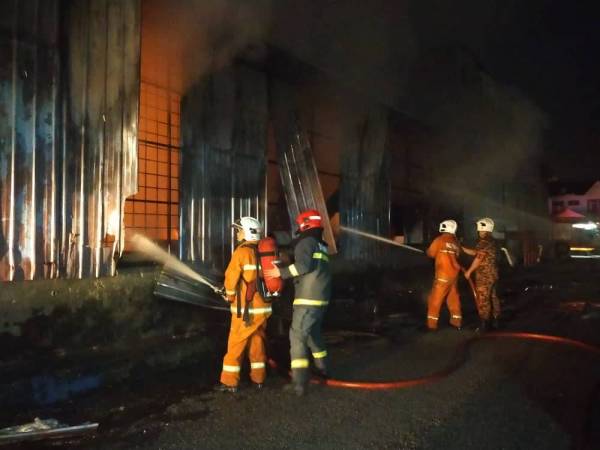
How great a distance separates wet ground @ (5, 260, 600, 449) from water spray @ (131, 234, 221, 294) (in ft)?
4.45

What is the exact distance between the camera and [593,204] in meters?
44.9

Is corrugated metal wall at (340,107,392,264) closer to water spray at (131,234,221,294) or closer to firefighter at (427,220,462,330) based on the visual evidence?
firefighter at (427,220,462,330)

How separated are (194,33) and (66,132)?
2.41 metres

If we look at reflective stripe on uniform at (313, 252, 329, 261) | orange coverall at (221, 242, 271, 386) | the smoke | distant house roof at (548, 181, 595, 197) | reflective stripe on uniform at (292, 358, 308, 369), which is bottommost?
reflective stripe on uniform at (292, 358, 308, 369)

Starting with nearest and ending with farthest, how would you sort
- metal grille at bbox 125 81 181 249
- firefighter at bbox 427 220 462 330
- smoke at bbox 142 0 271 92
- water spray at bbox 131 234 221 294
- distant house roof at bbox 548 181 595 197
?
water spray at bbox 131 234 221 294 → smoke at bbox 142 0 271 92 → metal grille at bbox 125 81 181 249 → firefighter at bbox 427 220 462 330 → distant house roof at bbox 548 181 595 197

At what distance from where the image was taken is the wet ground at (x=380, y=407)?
11.2 feet

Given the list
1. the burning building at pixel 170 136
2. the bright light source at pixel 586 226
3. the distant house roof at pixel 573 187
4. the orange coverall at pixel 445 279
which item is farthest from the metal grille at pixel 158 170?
the distant house roof at pixel 573 187

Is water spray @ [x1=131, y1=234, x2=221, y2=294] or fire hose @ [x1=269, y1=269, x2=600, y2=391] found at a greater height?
water spray @ [x1=131, y1=234, x2=221, y2=294]

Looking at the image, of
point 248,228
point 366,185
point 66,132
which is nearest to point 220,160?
point 66,132

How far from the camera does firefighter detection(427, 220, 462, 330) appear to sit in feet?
23.2

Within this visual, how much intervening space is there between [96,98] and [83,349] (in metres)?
2.76

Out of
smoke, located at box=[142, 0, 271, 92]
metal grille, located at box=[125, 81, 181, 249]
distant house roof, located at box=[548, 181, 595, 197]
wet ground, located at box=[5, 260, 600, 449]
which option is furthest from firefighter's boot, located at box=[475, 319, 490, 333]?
distant house roof, located at box=[548, 181, 595, 197]

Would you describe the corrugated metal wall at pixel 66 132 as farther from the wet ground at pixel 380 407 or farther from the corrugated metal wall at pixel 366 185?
the corrugated metal wall at pixel 366 185

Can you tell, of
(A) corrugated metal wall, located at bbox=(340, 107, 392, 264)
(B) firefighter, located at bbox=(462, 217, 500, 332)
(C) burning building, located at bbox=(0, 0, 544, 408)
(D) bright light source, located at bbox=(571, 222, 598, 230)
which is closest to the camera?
(C) burning building, located at bbox=(0, 0, 544, 408)
